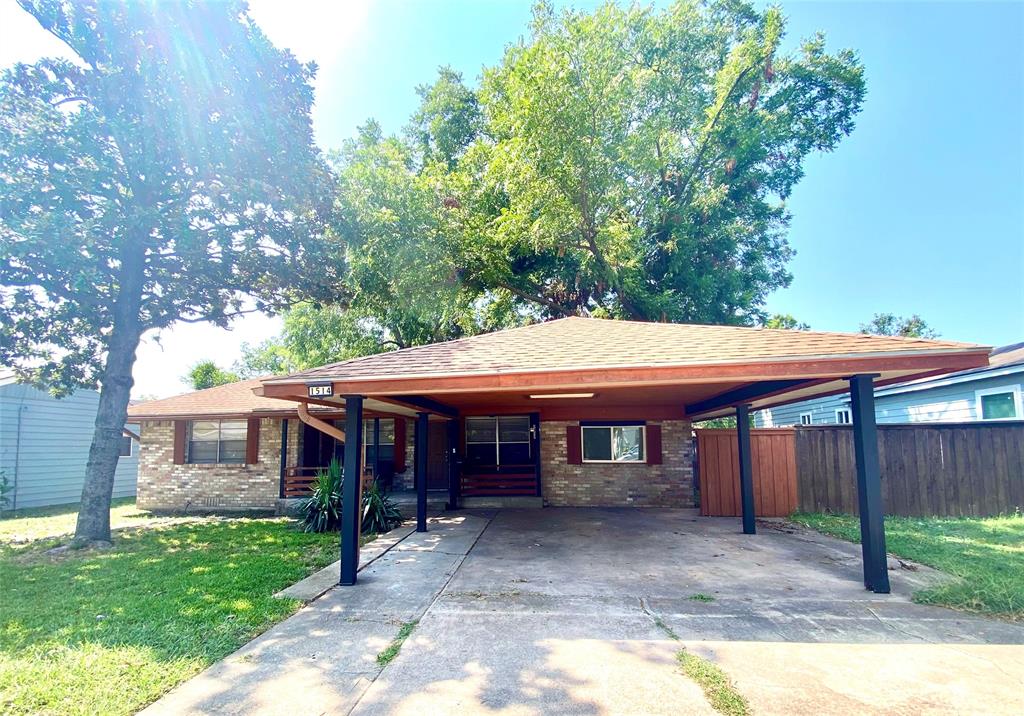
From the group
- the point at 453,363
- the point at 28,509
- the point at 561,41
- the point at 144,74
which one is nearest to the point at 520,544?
the point at 453,363

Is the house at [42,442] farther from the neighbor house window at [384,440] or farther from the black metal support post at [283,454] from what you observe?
the neighbor house window at [384,440]

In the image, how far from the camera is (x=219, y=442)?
12.4 meters

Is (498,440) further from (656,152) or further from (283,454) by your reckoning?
(656,152)

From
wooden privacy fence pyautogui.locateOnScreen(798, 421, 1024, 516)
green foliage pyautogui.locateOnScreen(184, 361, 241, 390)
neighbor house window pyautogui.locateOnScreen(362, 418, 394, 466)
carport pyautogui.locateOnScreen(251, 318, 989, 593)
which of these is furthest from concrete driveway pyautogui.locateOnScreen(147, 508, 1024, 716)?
green foliage pyautogui.locateOnScreen(184, 361, 241, 390)

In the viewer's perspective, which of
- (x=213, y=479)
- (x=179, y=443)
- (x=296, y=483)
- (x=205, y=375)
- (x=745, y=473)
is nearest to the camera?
(x=745, y=473)

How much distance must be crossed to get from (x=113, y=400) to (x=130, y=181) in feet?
12.7

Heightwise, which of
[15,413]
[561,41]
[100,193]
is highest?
[561,41]

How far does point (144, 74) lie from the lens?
8.01 meters

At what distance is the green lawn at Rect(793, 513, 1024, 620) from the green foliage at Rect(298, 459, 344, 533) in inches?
326

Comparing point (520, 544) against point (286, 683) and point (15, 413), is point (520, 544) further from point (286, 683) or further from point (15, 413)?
point (15, 413)

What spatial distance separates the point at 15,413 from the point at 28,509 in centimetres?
256

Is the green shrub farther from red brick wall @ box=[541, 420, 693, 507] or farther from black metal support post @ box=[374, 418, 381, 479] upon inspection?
red brick wall @ box=[541, 420, 693, 507]

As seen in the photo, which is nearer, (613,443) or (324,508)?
(324,508)

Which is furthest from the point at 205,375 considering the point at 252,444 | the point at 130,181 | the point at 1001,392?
the point at 1001,392
